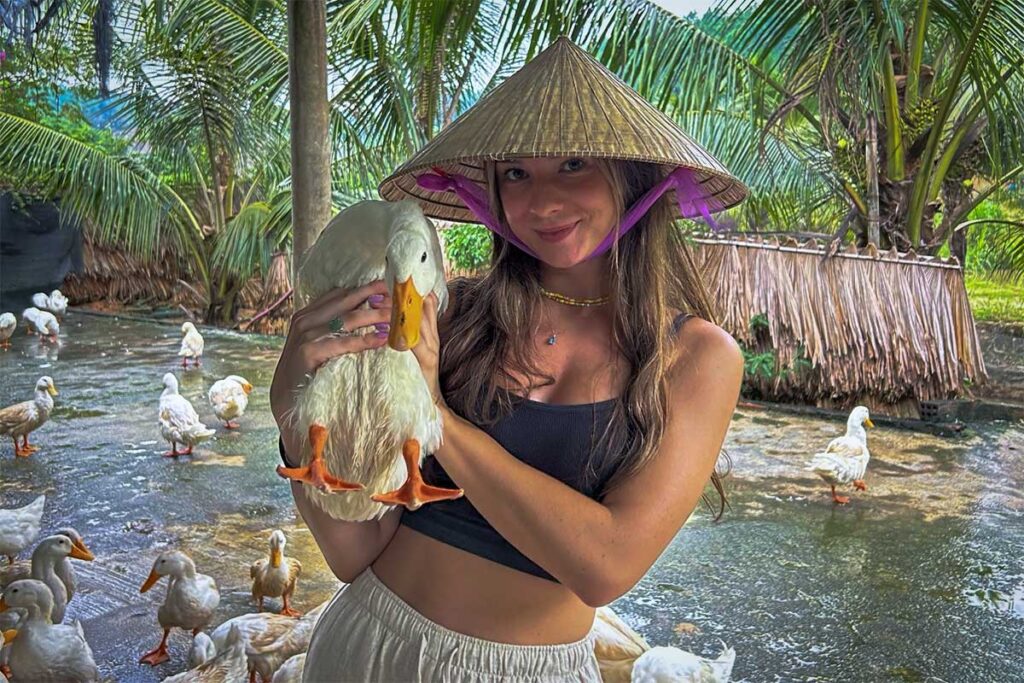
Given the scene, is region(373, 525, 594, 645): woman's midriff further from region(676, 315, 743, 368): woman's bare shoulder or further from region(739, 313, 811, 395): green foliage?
region(739, 313, 811, 395): green foliage

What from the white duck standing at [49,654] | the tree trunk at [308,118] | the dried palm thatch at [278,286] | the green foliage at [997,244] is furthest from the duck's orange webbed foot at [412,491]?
the dried palm thatch at [278,286]

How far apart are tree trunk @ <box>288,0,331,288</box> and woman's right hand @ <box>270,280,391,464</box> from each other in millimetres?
1008

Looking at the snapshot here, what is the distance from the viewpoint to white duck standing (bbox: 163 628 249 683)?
229cm

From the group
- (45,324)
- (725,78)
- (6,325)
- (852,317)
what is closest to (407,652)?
(725,78)

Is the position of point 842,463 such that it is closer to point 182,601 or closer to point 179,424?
point 182,601

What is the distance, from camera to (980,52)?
15.2ft

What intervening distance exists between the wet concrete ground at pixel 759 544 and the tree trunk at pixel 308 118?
5.19 ft

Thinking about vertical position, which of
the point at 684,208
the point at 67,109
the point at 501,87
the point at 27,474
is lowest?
the point at 27,474

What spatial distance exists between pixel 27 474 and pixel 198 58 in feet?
16.6

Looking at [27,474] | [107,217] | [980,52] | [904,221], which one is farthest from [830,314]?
[107,217]

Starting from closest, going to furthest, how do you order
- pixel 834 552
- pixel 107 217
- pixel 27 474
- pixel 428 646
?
pixel 428 646 < pixel 834 552 < pixel 27 474 < pixel 107 217

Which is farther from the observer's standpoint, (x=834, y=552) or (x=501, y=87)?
(x=834, y=552)

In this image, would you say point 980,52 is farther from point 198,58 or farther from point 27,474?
point 198,58

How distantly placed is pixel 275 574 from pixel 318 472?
216 cm
